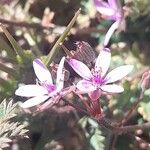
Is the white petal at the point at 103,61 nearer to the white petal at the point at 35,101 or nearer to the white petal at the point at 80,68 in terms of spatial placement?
the white petal at the point at 80,68

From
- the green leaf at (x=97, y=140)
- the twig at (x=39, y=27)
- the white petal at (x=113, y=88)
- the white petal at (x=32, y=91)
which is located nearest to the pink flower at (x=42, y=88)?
the white petal at (x=32, y=91)

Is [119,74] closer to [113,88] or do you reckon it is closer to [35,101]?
[113,88]

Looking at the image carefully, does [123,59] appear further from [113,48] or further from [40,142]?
[40,142]

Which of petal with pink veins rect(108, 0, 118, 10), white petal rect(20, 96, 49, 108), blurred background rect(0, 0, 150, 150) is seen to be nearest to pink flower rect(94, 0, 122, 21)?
petal with pink veins rect(108, 0, 118, 10)

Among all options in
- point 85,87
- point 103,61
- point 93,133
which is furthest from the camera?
point 93,133

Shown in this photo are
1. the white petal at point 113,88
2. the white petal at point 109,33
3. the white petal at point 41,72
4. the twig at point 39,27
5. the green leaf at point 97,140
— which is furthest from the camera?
the twig at point 39,27

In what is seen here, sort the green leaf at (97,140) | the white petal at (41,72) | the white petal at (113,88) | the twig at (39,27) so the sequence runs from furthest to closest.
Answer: the twig at (39,27)
the green leaf at (97,140)
the white petal at (41,72)
the white petal at (113,88)

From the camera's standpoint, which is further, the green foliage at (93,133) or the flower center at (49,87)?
the green foliage at (93,133)

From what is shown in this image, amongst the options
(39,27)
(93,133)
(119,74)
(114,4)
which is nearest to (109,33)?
(114,4)
